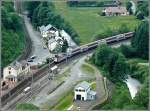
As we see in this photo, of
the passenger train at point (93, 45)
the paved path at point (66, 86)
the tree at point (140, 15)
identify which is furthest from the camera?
the tree at point (140, 15)

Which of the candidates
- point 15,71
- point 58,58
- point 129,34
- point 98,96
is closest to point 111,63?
point 58,58

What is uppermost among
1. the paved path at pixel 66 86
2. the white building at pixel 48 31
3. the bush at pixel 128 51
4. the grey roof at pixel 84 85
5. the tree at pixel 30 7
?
the tree at pixel 30 7

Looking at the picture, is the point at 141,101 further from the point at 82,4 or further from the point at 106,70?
the point at 82,4

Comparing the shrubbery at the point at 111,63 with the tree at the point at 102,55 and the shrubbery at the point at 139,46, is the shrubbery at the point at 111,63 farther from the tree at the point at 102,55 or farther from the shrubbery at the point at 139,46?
the shrubbery at the point at 139,46

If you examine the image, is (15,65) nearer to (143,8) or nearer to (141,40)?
(141,40)

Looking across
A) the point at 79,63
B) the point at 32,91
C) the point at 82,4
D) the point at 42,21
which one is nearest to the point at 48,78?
the point at 32,91

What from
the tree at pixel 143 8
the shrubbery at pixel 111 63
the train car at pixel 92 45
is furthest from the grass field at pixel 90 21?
the shrubbery at pixel 111 63

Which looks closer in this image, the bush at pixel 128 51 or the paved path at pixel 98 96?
the paved path at pixel 98 96

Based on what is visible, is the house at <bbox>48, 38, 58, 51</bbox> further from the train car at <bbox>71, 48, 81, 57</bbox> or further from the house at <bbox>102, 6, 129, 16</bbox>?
the house at <bbox>102, 6, 129, 16</bbox>
